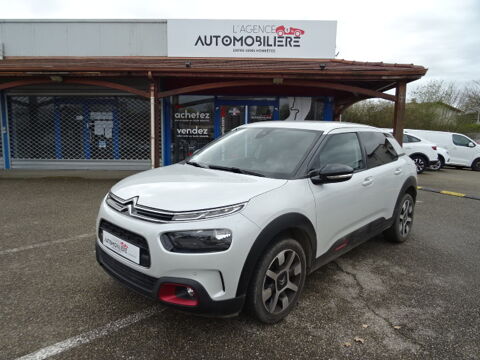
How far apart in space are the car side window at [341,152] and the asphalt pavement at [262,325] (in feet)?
3.82

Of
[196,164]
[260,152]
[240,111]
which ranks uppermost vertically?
[240,111]

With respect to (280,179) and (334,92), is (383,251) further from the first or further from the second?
(334,92)

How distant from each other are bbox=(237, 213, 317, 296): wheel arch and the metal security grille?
8.63 m

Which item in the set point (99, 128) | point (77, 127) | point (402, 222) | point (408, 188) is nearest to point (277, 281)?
point (402, 222)

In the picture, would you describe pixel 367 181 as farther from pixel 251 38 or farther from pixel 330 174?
pixel 251 38

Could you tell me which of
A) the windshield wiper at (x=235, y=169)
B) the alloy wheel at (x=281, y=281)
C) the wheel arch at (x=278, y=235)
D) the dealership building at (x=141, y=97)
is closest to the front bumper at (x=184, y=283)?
the wheel arch at (x=278, y=235)

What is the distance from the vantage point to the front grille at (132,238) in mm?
2223

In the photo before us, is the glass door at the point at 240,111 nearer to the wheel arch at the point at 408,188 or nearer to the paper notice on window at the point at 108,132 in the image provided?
the paper notice on window at the point at 108,132

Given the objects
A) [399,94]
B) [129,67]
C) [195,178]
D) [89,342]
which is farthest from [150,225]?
[399,94]

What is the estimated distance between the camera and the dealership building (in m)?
10.2

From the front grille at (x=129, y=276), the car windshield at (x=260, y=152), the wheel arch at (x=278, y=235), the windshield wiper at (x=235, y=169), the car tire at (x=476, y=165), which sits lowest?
the car tire at (x=476, y=165)

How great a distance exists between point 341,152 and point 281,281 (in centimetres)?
149

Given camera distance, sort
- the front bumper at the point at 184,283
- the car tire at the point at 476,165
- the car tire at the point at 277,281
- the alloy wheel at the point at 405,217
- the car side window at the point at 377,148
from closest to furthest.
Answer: the front bumper at the point at 184,283 → the car tire at the point at 277,281 → the car side window at the point at 377,148 → the alloy wheel at the point at 405,217 → the car tire at the point at 476,165

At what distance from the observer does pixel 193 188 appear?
2.46 m
